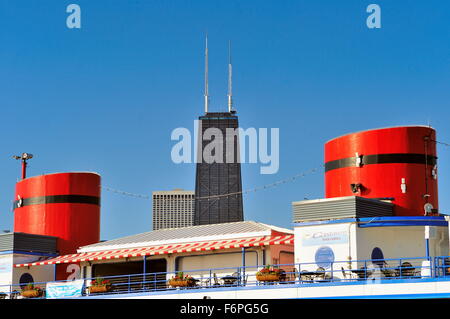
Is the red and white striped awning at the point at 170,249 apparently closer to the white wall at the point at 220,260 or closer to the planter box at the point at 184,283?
the white wall at the point at 220,260

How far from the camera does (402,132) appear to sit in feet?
108

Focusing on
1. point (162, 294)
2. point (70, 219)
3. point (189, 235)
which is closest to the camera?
point (162, 294)

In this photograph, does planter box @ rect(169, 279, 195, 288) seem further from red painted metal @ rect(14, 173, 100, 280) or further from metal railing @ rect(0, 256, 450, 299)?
red painted metal @ rect(14, 173, 100, 280)

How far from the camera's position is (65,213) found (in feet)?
142

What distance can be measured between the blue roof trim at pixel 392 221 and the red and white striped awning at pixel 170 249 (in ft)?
7.70

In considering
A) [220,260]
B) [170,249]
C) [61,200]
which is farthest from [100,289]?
[61,200]

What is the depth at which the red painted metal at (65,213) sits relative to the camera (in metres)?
43.2

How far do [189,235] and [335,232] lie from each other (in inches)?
375

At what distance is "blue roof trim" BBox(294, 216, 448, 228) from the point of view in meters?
29.1

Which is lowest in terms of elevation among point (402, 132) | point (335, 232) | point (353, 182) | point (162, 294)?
point (162, 294)

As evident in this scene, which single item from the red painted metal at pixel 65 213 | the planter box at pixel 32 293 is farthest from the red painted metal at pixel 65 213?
the planter box at pixel 32 293
